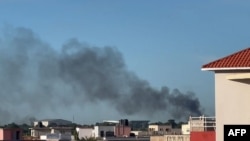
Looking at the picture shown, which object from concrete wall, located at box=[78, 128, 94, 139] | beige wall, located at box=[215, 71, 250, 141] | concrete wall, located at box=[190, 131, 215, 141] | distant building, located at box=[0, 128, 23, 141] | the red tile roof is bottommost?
concrete wall, located at box=[78, 128, 94, 139]

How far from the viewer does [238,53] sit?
101 feet

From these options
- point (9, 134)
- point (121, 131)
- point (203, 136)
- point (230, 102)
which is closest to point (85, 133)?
point (121, 131)

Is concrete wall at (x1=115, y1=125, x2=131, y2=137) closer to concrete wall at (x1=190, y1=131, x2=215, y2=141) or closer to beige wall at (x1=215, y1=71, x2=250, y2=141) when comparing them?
concrete wall at (x1=190, y1=131, x2=215, y2=141)

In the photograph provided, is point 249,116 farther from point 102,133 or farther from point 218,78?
point 102,133

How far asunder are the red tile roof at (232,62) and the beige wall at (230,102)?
330mm

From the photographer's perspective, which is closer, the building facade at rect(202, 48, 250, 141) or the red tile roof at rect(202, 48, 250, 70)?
the building facade at rect(202, 48, 250, 141)

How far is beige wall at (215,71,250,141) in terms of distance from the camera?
2883cm

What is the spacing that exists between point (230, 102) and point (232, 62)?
1699 millimetres

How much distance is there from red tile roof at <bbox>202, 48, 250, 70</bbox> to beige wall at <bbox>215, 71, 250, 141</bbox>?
1.08 feet

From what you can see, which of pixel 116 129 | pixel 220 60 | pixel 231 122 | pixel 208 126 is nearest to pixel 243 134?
pixel 231 122

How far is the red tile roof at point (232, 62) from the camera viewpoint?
2900 cm

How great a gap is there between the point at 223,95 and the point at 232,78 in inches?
31.9

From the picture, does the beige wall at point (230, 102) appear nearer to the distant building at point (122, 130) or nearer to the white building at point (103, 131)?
the distant building at point (122, 130)

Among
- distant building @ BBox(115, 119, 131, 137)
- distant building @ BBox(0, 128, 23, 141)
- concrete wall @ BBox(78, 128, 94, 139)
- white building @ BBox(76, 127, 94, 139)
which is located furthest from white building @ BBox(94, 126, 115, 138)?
distant building @ BBox(0, 128, 23, 141)
